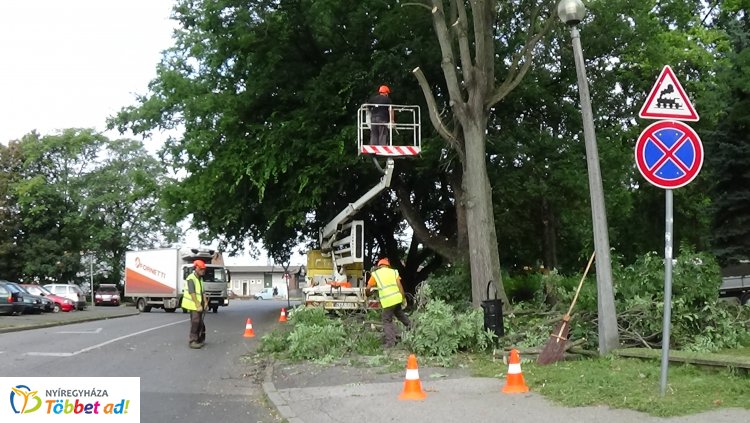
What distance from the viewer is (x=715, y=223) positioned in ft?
84.8

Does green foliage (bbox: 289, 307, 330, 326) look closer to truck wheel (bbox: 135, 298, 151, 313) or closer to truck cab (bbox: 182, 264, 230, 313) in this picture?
truck cab (bbox: 182, 264, 230, 313)

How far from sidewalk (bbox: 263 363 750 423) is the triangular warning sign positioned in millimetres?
3102

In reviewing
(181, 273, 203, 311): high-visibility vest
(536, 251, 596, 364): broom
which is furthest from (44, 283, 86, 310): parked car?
(536, 251, 596, 364): broom

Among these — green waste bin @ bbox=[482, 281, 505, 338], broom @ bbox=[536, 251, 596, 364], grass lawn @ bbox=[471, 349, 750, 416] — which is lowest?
grass lawn @ bbox=[471, 349, 750, 416]

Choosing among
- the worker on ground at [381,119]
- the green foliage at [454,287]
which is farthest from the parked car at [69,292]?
the worker on ground at [381,119]

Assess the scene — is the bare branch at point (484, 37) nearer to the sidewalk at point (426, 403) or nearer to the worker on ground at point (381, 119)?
the worker on ground at point (381, 119)

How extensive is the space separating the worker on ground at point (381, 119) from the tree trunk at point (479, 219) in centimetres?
281

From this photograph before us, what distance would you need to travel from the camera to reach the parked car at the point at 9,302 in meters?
27.5

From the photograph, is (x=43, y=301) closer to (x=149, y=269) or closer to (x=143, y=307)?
(x=149, y=269)

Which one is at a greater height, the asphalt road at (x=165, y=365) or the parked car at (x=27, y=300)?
the parked car at (x=27, y=300)

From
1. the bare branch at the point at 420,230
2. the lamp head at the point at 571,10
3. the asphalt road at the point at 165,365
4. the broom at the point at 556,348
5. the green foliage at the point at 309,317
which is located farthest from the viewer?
the bare branch at the point at 420,230

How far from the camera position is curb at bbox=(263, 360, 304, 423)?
7488mm

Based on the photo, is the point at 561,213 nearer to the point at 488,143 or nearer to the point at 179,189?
the point at 488,143

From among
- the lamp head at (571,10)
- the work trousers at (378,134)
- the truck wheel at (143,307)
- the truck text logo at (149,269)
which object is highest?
the lamp head at (571,10)
